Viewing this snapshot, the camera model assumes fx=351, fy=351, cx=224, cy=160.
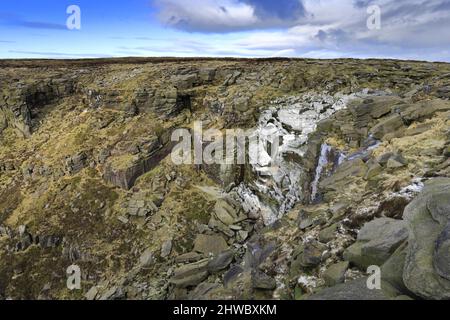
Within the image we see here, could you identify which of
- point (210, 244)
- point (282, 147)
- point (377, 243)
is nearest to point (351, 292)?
point (377, 243)

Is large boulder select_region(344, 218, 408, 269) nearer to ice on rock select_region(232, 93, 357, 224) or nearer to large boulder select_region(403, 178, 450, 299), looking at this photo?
large boulder select_region(403, 178, 450, 299)

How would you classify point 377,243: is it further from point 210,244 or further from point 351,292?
point 210,244

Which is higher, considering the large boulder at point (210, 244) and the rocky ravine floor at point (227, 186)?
the rocky ravine floor at point (227, 186)

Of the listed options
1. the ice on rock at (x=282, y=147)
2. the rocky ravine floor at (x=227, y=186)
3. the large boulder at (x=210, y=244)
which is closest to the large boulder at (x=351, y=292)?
the rocky ravine floor at (x=227, y=186)

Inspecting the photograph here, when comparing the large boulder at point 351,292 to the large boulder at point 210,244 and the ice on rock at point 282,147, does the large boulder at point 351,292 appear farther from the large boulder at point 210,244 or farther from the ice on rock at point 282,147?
the large boulder at point 210,244

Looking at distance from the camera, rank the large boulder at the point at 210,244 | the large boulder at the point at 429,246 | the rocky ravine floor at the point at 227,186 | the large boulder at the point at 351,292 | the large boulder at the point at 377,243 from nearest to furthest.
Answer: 1. the large boulder at the point at 429,246
2. the large boulder at the point at 351,292
3. the large boulder at the point at 377,243
4. the rocky ravine floor at the point at 227,186
5. the large boulder at the point at 210,244

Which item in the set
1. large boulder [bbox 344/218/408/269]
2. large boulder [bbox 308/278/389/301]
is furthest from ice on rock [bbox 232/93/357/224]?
large boulder [bbox 308/278/389/301]
